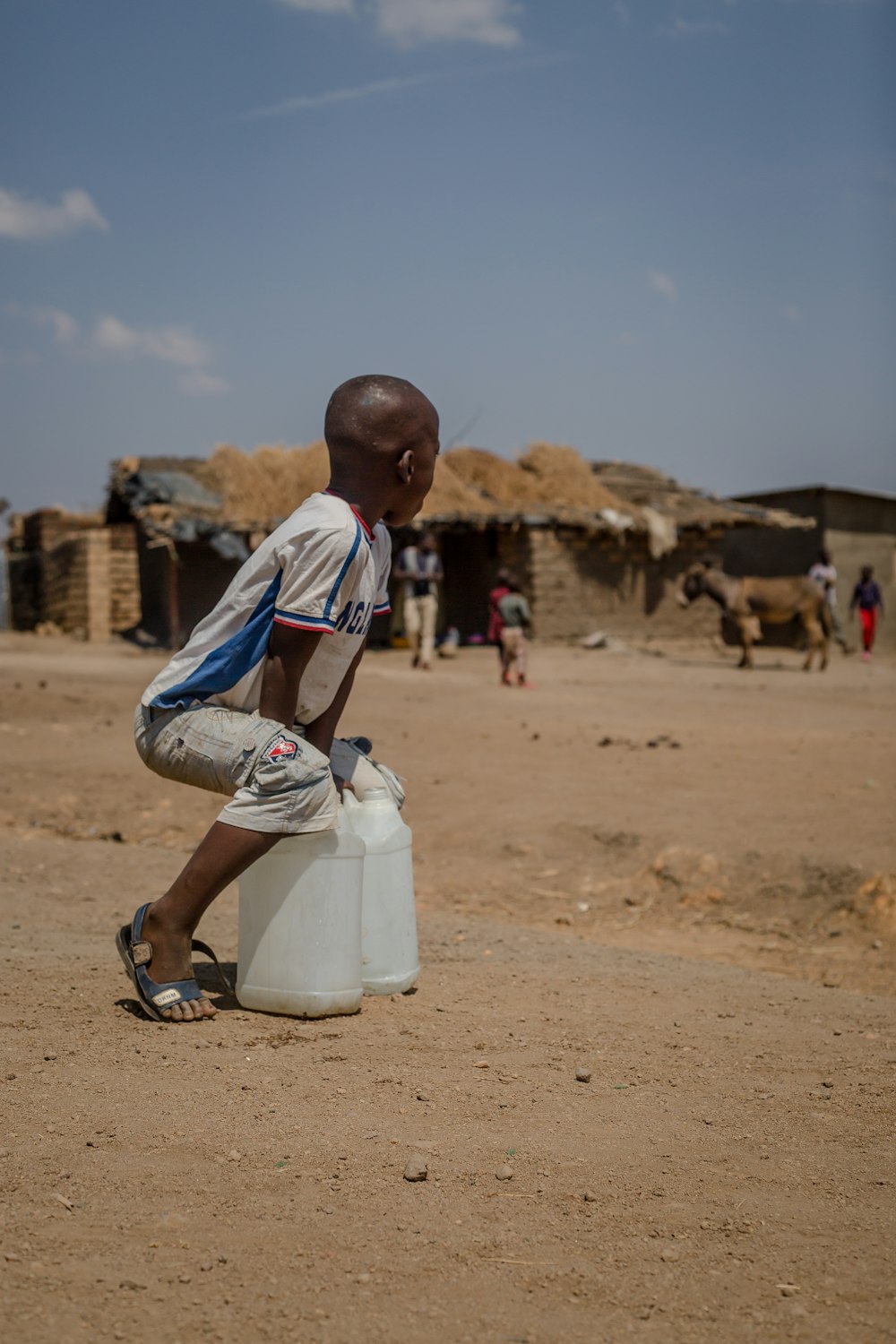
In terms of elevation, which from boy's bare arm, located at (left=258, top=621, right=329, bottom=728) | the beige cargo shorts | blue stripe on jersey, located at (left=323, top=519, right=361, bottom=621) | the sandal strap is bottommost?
the sandal strap

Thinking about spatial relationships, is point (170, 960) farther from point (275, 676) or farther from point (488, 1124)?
point (488, 1124)

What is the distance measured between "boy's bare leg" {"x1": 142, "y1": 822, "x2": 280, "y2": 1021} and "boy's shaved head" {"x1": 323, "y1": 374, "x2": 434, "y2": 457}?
3.15 ft

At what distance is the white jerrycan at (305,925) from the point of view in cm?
295

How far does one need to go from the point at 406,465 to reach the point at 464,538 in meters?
17.3

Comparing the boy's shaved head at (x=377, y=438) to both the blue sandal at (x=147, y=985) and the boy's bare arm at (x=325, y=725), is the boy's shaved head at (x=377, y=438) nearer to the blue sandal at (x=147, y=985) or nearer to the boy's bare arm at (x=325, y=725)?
the boy's bare arm at (x=325, y=725)

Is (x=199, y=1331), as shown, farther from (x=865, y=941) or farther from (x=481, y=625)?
(x=481, y=625)

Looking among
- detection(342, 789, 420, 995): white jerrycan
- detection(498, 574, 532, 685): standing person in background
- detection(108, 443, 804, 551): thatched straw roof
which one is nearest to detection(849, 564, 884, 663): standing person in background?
detection(108, 443, 804, 551): thatched straw roof

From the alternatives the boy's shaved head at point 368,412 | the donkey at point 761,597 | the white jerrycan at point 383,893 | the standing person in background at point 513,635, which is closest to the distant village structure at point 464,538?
the donkey at point 761,597

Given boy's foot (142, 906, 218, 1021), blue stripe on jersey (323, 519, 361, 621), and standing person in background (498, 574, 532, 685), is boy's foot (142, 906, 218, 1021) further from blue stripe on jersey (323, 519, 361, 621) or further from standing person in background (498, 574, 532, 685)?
standing person in background (498, 574, 532, 685)

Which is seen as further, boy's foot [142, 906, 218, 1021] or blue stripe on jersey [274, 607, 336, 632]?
boy's foot [142, 906, 218, 1021]

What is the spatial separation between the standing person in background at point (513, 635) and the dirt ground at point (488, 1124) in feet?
23.8

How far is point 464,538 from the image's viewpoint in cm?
2011

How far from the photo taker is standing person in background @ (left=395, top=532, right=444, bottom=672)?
14.8 meters

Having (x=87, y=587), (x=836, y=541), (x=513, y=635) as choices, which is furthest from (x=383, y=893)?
(x=836, y=541)
